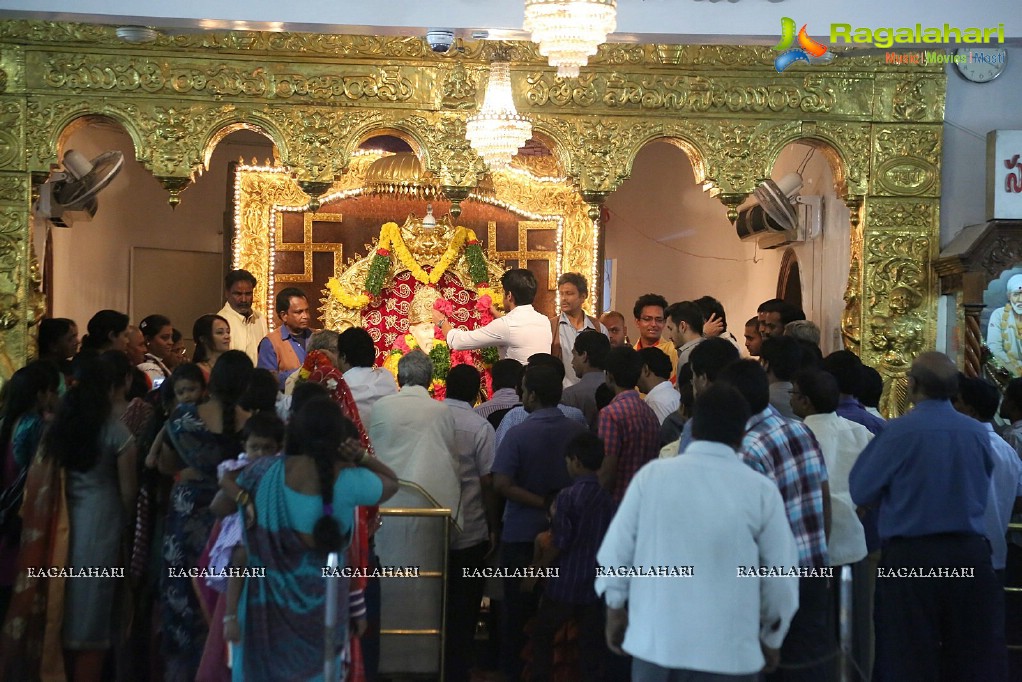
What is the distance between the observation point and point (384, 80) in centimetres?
916

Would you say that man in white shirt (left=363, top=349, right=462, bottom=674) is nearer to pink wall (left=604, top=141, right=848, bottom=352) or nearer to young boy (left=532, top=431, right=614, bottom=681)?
young boy (left=532, top=431, right=614, bottom=681)

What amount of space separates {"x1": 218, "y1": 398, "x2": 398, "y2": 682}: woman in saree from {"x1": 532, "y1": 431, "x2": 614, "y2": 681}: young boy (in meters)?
1.12

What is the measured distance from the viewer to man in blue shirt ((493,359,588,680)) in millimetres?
6055

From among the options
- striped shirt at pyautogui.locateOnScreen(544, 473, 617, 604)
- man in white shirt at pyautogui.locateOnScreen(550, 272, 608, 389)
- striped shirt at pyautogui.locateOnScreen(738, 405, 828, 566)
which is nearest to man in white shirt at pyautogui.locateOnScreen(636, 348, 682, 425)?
striped shirt at pyautogui.locateOnScreen(544, 473, 617, 604)

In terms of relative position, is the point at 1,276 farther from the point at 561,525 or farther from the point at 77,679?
the point at 561,525

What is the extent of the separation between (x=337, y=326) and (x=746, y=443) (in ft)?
24.0

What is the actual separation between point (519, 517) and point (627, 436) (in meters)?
0.64

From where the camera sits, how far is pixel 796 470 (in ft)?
15.8

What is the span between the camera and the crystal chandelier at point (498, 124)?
8547 mm

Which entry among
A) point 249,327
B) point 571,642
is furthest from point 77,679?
point 249,327

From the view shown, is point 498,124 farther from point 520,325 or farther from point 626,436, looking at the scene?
point 626,436

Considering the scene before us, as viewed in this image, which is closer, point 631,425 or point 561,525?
point 561,525

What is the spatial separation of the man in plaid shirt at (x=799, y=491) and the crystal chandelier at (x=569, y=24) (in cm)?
264

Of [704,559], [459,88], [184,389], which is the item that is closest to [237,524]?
[184,389]
